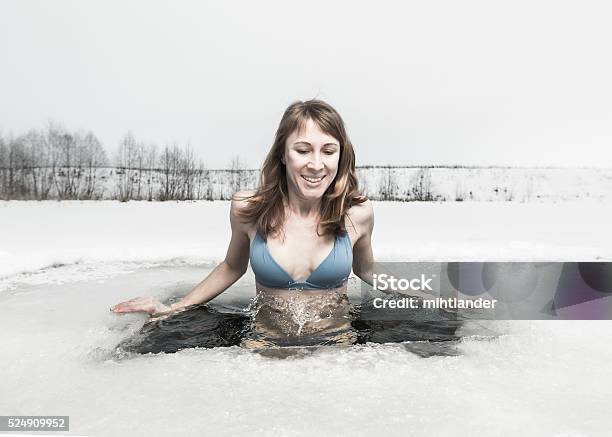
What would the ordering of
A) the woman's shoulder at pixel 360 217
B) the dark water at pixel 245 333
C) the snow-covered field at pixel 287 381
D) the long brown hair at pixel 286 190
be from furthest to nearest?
the woman's shoulder at pixel 360 217, the long brown hair at pixel 286 190, the dark water at pixel 245 333, the snow-covered field at pixel 287 381

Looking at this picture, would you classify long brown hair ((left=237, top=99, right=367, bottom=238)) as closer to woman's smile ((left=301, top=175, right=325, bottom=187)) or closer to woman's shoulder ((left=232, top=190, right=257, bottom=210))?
woman's shoulder ((left=232, top=190, right=257, bottom=210))

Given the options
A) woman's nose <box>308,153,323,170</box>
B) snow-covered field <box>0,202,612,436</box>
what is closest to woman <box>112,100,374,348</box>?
woman's nose <box>308,153,323,170</box>

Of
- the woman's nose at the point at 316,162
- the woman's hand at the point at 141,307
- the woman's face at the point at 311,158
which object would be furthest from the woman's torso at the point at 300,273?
the woman's hand at the point at 141,307

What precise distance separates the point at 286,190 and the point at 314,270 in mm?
452

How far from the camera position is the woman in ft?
8.14

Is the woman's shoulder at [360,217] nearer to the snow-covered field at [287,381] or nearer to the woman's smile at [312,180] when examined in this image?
the woman's smile at [312,180]

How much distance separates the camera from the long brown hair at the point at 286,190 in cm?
253

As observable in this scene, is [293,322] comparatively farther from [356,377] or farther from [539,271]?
[539,271]

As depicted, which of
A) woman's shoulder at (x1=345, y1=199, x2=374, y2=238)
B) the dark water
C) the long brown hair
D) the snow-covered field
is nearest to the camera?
the snow-covered field

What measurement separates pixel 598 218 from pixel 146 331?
7543mm

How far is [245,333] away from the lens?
8.79 feet

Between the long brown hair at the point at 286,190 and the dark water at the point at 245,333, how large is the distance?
1.74ft

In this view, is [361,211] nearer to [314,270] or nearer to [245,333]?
[314,270]

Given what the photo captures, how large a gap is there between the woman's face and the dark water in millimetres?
713
